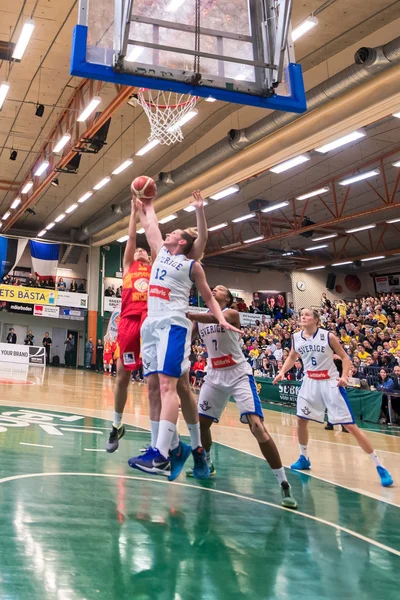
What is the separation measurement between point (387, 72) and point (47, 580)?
41.7ft

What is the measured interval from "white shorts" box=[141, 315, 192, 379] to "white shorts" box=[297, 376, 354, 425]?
9.38ft

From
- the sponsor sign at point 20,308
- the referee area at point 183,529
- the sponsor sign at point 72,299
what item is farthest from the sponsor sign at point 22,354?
the referee area at point 183,529

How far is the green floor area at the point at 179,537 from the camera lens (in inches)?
104

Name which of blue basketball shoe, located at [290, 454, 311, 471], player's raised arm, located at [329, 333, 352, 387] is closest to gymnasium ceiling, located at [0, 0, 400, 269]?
player's raised arm, located at [329, 333, 352, 387]

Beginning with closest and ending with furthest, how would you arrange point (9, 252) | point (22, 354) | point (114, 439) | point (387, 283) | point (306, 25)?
point (114, 439) < point (306, 25) < point (9, 252) < point (22, 354) < point (387, 283)

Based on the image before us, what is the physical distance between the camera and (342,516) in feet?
14.1

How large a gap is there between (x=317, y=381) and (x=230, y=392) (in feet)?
5.85

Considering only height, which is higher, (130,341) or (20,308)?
(20,308)

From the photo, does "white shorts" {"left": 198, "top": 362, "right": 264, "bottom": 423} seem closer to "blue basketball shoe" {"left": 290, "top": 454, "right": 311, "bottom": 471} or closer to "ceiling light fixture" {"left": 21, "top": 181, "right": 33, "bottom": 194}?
"blue basketball shoe" {"left": 290, "top": 454, "right": 311, "bottom": 471}

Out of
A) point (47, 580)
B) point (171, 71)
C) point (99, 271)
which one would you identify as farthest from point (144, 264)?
point (99, 271)

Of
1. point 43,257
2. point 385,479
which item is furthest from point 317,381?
point 43,257

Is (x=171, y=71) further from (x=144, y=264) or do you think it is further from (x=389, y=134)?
(x=389, y=134)

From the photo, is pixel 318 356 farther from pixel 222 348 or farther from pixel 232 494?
pixel 232 494

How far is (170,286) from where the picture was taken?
433cm
